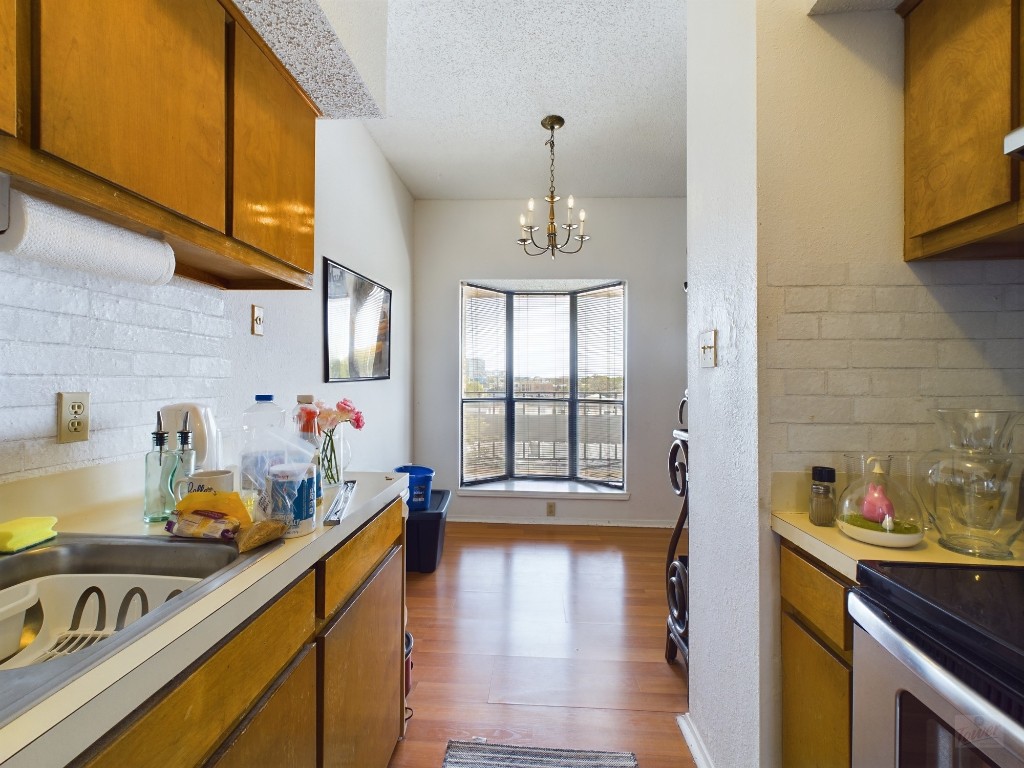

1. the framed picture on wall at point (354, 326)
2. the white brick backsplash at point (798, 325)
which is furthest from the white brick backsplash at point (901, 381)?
the framed picture on wall at point (354, 326)

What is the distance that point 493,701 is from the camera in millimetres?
1821

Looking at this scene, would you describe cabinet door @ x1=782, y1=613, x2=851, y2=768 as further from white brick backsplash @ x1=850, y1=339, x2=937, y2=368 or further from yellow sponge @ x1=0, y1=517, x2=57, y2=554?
yellow sponge @ x1=0, y1=517, x2=57, y2=554

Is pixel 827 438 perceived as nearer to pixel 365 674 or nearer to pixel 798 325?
pixel 798 325

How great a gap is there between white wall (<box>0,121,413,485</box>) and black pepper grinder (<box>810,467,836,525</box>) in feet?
5.70

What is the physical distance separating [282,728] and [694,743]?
1.38 m

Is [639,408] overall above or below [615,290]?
below

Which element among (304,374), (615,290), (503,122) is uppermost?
(503,122)

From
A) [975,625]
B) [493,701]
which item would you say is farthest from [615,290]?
[975,625]

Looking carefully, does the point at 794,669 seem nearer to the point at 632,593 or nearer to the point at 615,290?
the point at 632,593

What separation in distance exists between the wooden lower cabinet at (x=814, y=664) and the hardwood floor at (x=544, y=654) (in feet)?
1.99

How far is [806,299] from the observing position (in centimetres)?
125

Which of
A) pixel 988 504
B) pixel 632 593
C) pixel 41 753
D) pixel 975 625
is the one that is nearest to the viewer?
pixel 41 753

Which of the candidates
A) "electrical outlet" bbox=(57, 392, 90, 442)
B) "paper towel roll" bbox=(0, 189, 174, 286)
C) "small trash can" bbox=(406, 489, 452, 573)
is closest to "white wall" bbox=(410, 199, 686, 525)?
"small trash can" bbox=(406, 489, 452, 573)

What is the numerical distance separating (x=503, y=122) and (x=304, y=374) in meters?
1.86
